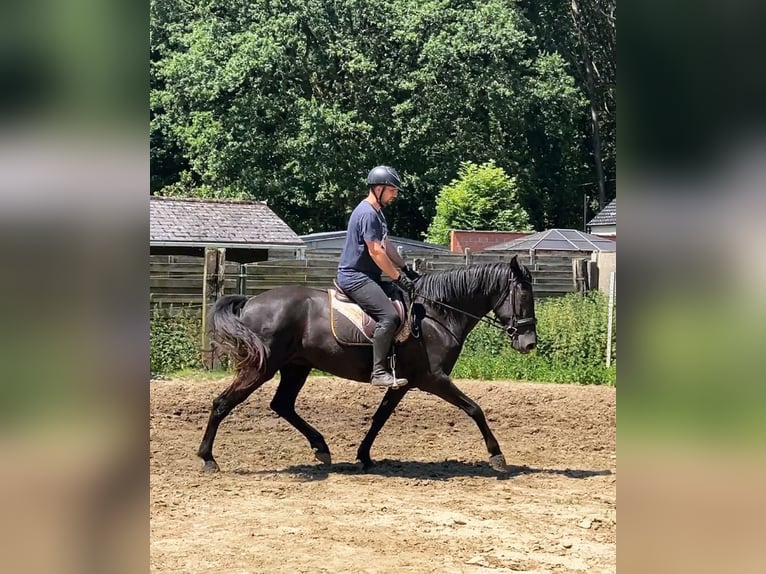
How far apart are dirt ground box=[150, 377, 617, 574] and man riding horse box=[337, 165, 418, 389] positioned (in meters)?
1.04

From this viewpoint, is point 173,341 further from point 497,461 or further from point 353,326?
point 497,461

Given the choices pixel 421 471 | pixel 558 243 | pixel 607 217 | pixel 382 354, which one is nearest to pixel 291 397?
pixel 382 354

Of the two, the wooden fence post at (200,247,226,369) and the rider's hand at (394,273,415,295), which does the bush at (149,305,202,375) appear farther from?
the rider's hand at (394,273,415,295)

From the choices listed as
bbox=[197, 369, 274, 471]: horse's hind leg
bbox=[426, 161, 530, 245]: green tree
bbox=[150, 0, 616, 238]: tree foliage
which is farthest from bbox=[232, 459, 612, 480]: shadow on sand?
bbox=[150, 0, 616, 238]: tree foliage

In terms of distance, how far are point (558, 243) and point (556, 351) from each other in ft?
47.9

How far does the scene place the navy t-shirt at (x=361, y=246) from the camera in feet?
22.7

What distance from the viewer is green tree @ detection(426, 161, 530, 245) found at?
3219cm

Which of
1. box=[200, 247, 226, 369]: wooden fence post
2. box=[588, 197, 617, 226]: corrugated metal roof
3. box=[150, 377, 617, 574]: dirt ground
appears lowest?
box=[150, 377, 617, 574]: dirt ground

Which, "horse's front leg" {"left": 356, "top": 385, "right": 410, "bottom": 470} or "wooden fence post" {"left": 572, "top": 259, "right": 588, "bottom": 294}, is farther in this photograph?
"wooden fence post" {"left": 572, "top": 259, "right": 588, "bottom": 294}

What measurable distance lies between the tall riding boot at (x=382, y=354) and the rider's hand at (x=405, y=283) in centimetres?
45

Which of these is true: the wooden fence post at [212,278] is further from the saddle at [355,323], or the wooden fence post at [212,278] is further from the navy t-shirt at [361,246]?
the navy t-shirt at [361,246]

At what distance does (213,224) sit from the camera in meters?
21.3
